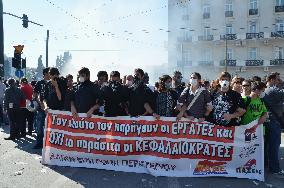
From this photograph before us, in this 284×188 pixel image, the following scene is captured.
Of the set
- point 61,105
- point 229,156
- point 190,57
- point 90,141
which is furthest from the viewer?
point 190,57

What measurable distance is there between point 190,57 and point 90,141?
153ft

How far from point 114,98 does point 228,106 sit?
2.14 m

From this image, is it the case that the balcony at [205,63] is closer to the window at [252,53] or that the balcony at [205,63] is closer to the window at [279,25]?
the window at [252,53]

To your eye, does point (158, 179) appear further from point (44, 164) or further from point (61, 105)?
point (61, 105)

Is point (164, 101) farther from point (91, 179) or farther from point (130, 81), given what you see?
point (130, 81)

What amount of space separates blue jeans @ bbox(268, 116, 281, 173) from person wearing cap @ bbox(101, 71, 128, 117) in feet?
9.09

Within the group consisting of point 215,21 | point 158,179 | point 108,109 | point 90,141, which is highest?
point 215,21

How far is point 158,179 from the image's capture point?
21.9 ft

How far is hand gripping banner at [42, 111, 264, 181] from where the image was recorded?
6.91 m

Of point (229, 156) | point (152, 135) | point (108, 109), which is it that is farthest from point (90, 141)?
point (229, 156)

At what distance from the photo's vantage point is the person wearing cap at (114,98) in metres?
7.66

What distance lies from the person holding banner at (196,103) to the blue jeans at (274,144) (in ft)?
4.08

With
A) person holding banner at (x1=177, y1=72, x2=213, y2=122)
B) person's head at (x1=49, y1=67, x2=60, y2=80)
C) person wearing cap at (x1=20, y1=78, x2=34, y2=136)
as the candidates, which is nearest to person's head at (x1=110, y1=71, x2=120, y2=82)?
person holding banner at (x1=177, y1=72, x2=213, y2=122)

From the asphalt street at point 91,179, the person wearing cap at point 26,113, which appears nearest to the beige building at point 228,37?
the person wearing cap at point 26,113
